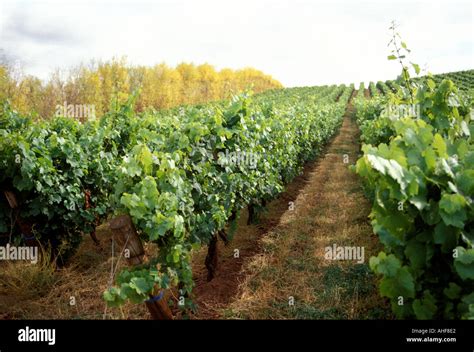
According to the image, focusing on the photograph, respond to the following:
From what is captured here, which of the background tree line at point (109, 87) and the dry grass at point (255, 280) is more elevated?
the background tree line at point (109, 87)

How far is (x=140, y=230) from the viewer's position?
4344 mm

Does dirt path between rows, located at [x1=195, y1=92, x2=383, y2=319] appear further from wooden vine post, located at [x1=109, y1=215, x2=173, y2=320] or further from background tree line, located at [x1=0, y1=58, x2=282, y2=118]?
background tree line, located at [x1=0, y1=58, x2=282, y2=118]

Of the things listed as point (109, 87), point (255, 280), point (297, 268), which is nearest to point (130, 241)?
point (255, 280)

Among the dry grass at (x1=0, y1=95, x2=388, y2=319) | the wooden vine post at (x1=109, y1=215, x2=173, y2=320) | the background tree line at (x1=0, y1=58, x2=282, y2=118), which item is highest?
the background tree line at (x1=0, y1=58, x2=282, y2=118)

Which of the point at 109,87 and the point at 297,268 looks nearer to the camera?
the point at 297,268

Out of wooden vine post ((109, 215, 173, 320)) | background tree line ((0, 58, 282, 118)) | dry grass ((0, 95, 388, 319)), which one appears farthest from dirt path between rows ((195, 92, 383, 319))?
background tree line ((0, 58, 282, 118))

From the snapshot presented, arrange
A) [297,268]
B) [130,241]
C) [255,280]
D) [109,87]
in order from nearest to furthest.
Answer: [130,241] < [255,280] < [297,268] < [109,87]

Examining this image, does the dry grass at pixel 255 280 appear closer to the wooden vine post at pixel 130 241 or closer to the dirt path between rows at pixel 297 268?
the dirt path between rows at pixel 297 268

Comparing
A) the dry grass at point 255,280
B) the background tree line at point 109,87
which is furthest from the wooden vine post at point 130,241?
the background tree line at point 109,87

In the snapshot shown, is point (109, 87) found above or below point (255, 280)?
above

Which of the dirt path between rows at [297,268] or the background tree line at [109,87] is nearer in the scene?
the dirt path between rows at [297,268]

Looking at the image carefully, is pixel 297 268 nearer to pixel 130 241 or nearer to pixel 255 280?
pixel 255 280

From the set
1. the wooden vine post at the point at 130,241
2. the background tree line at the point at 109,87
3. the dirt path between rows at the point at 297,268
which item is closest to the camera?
the wooden vine post at the point at 130,241
